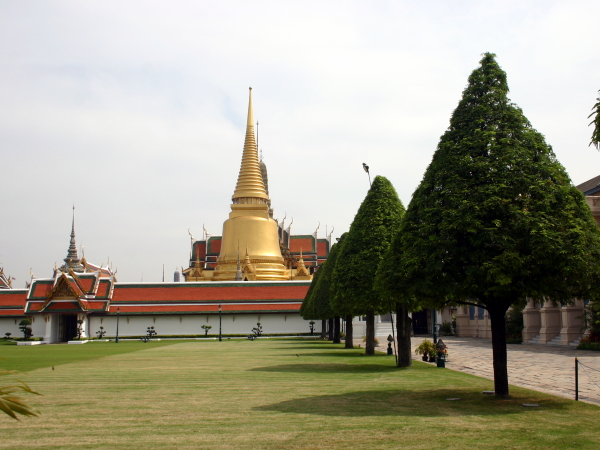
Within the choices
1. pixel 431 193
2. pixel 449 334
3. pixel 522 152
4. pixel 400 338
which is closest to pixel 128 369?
pixel 400 338

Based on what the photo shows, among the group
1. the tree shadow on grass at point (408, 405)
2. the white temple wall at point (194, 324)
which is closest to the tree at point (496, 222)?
the tree shadow on grass at point (408, 405)

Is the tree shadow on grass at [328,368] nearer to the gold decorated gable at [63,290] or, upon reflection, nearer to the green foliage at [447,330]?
the green foliage at [447,330]

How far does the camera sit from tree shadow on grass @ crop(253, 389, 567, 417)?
11.6m

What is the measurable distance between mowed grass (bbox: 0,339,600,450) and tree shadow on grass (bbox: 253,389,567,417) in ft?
0.06

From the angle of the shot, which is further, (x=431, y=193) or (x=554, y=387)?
(x=554, y=387)

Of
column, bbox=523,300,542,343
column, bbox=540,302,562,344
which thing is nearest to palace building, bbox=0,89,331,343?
column, bbox=523,300,542,343

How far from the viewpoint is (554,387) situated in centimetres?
1560

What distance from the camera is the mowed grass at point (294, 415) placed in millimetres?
9164

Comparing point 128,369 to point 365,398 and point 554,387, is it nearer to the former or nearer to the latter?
point 365,398

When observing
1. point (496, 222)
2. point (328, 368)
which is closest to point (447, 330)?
point (328, 368)

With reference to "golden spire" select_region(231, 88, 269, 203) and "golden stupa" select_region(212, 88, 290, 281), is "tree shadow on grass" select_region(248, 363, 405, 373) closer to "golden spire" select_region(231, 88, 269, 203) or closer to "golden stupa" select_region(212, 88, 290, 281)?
"golden stupa" select_region(212, 88, 290, 281)

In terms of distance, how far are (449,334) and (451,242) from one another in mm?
44415

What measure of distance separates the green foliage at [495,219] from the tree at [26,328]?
50482 millimetres

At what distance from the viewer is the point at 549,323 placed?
1423 inches
